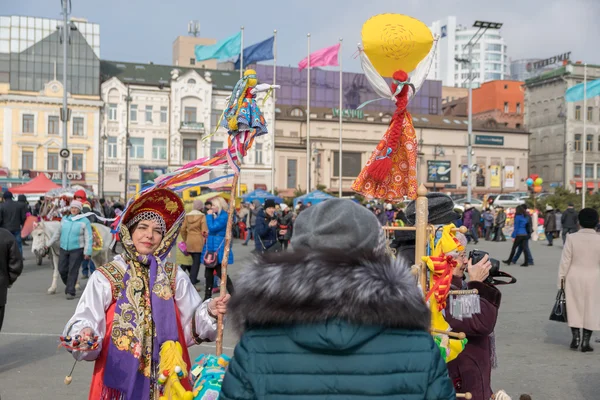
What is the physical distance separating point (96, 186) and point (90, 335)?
56741 mm

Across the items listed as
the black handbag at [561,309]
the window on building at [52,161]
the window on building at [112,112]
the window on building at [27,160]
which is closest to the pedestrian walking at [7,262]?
the black handbag at [561,309]

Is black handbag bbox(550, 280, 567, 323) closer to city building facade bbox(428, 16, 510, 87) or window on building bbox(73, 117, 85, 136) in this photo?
window on building bbox(73, 117, 85, 136)

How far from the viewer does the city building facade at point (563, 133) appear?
6788 centimetres

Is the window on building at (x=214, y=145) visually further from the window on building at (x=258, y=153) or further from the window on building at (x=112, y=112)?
the window on building at (x=112, y=112)

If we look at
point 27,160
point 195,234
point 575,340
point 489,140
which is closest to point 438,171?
point 489,140

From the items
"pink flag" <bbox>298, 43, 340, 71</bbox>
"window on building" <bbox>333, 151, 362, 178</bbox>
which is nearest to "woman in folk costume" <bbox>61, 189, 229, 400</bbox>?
"pink flag" <bbox>298, 43, 340, 71</bbox>

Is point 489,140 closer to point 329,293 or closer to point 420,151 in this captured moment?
point 420,151

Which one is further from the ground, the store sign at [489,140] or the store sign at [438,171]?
the store sign at [489,140]

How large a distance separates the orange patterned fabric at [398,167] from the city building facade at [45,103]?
54359 mm

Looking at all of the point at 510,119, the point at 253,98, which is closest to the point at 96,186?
the point at 510,119

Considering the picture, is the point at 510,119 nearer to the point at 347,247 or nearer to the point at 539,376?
the point at 539,376

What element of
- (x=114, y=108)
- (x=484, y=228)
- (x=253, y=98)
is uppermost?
(x=114, y=108)

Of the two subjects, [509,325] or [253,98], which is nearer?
[253,98]

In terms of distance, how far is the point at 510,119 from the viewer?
76.0 m
